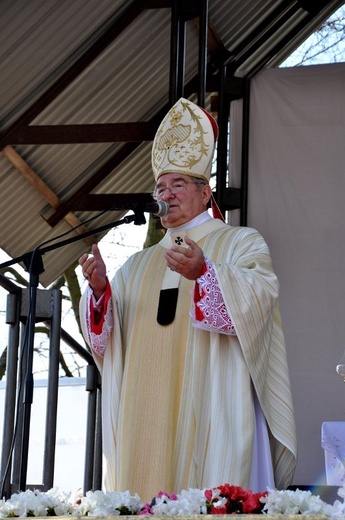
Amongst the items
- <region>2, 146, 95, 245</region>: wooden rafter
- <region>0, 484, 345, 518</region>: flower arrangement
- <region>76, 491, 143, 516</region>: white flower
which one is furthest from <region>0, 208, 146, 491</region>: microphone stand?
<region>2, 146, 95, 245</region>: wooden rafter

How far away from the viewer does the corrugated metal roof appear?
309 inches

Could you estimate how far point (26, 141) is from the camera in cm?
815

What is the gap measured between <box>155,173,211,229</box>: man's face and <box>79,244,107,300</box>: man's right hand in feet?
1.46

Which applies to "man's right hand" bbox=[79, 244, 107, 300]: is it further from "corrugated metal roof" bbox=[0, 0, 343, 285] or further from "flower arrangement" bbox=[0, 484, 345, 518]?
"corrugated metal roof" bbox=[0, 0, 343, 285]

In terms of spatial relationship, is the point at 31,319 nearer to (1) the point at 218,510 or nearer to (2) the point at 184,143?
(2) the point at 184,143

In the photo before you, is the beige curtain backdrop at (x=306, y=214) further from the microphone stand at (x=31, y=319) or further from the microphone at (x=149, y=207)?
the microphone stand at (x=31, y=319)

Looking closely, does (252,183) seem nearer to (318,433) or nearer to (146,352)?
(318,433)

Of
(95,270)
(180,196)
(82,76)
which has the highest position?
(82,76)

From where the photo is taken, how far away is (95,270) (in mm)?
4332

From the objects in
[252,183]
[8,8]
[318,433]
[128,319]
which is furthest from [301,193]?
[128,319]

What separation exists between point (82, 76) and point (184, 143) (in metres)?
3.65

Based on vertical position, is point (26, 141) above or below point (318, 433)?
above

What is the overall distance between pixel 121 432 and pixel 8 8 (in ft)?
12.2

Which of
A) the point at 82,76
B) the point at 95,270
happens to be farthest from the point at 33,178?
the point at 95,270
